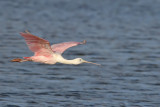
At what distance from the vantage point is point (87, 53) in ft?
59.4

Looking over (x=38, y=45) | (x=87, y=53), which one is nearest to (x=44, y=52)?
(x=38, y=45)

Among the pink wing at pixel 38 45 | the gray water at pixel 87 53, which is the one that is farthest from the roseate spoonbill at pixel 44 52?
the gray water at pixel 87 53

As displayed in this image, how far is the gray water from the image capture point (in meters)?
12.4

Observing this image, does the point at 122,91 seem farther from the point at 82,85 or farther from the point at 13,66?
the point at 13,66

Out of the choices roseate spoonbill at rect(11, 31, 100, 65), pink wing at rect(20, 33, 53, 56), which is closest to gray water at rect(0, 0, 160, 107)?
roseate spoonbill at rect(11, 31, 100, 65)

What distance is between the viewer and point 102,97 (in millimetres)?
12344

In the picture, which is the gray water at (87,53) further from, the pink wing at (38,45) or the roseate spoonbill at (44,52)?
the pink wing at (38,45)

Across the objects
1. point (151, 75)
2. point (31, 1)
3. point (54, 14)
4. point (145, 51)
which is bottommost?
point (151, 75)

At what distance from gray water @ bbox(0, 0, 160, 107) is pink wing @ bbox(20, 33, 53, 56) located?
1219 mm

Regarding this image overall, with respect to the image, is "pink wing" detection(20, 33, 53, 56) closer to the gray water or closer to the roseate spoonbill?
the roseate spoonbill

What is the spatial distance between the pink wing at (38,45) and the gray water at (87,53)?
48.0 inches

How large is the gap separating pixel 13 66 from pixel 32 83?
2509 millimetres

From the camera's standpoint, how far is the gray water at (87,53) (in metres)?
12.4

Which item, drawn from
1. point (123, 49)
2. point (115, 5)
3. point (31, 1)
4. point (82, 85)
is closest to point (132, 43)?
point (123, 49)
